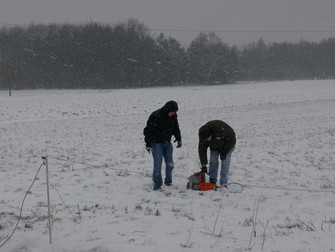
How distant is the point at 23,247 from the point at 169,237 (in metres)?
2.13

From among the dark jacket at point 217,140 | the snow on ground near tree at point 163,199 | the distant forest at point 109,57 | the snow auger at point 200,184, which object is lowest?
the snow on ground near tree at point 163,199

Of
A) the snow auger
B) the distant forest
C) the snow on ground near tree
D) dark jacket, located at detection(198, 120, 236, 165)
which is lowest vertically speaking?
the snow on ground near tree

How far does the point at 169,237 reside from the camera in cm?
552

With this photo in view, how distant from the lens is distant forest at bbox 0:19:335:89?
79500 mm

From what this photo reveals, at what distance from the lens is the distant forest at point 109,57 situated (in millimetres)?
79500

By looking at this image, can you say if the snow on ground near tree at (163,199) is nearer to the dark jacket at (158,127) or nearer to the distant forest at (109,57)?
the dark jacket at (158,127)

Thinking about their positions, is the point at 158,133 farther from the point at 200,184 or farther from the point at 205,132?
the point at 200,184

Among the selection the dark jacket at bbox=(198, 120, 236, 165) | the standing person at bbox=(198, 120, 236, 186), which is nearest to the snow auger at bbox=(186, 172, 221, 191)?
the standing person at bbox=(198, 120, 236, 186)

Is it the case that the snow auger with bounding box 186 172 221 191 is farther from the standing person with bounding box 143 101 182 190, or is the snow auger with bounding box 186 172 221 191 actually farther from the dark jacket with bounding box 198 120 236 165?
the standing person with bounding box 143 101 182 190

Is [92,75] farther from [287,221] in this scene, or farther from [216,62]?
[287,221]

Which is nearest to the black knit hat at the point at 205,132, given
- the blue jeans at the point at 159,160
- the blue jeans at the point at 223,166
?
the blue jeans at the point at 223,166

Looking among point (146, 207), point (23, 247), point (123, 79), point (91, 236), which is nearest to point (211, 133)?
point (146, 207)

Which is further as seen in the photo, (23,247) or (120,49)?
(120,49)

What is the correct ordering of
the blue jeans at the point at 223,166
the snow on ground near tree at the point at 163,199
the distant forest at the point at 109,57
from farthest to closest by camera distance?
the distant forest at the point at 109,57, the blue jeans at the point at 223,166, the snow on ground near tree at the point at 163,199
